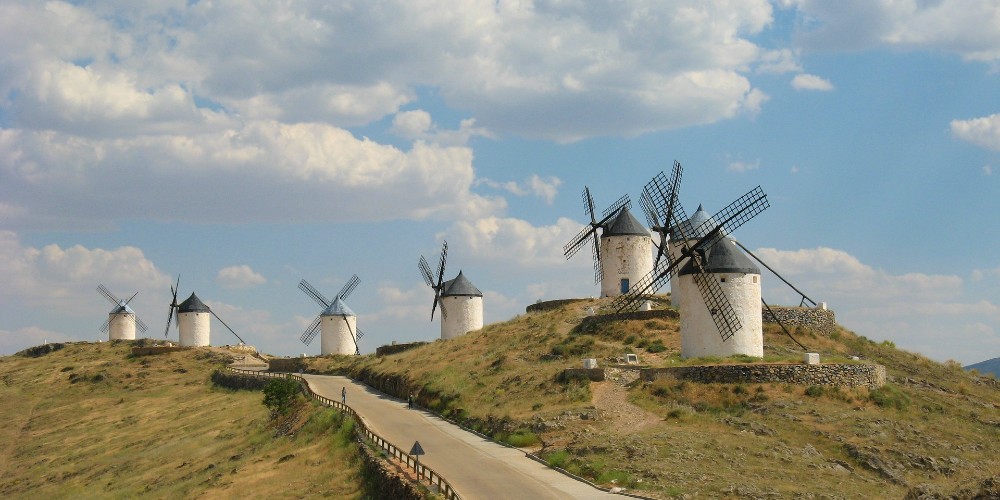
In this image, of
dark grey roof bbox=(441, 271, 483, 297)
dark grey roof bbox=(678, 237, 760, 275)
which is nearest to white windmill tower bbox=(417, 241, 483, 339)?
dark grey roof bbox=(441, 271, 483, 297)

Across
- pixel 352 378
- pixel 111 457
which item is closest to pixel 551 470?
pixel 111 457

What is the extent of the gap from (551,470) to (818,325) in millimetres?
25518

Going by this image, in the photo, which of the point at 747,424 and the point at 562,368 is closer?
the point at 747,424

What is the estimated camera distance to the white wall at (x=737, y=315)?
42375mm

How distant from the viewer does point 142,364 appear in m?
87.3

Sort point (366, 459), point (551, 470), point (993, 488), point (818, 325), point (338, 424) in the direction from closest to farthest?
1. point (993, 488)
2. point (551, 470)
3. point (366, 459)
4. point (338, 424)
5. point (818, 325)

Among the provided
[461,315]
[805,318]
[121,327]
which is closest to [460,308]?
[461,315]

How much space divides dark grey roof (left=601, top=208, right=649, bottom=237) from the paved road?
1807 centimetres

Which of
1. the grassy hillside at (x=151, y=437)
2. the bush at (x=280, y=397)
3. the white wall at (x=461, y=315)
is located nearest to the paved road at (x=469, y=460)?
the grassy hillside at (x=151, y=437)

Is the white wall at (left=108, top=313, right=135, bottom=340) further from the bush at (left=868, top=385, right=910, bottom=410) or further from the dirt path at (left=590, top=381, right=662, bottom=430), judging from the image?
the bush at (left=868, top=385, right=910, bottom=410)

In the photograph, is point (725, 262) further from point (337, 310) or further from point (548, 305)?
point (337, 310)

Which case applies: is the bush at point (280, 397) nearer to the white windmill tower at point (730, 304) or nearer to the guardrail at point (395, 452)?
the guardrail at point (395, 452)

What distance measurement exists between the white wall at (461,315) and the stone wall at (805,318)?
24.7 m

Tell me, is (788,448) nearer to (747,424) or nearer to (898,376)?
(747,424)
